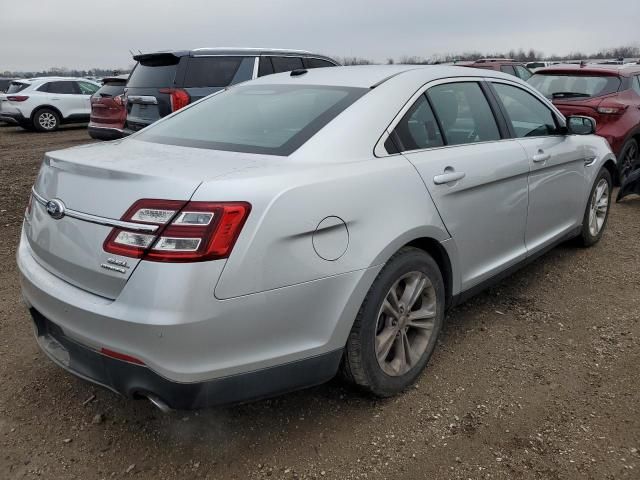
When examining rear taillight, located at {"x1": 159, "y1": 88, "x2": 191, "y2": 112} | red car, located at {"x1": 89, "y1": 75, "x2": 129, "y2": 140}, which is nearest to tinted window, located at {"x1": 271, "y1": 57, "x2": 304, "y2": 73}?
rear taillight, located at {"x1": 159, "y1": 88, "x2": 191, "y2": 112}

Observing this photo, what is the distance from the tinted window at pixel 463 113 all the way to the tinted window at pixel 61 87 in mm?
15436

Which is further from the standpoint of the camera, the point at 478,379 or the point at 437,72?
the point at 437,72

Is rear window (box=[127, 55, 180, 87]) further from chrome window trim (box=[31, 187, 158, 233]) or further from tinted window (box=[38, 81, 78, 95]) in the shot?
tinted window (box=[38, 81, 78, 95])

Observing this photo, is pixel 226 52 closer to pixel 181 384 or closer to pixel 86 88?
pixel 181 384

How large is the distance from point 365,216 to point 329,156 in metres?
0.30

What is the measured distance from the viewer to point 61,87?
16031 mm

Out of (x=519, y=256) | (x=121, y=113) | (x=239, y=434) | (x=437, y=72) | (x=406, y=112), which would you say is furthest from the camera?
(x=121, y=113)

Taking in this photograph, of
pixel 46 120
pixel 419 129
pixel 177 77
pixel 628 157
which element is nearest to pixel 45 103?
pixel 46 120

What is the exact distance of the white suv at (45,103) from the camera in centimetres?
1542

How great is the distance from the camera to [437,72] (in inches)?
123

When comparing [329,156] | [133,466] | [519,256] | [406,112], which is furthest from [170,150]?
[519,256]

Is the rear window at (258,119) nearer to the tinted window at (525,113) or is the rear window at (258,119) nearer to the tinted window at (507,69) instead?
the tinted window at (525,113)

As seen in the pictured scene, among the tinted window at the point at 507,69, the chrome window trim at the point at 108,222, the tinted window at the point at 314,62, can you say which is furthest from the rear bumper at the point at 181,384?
the tinted window at the point at 507,69

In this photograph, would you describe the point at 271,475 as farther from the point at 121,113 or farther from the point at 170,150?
the point at 121,113
